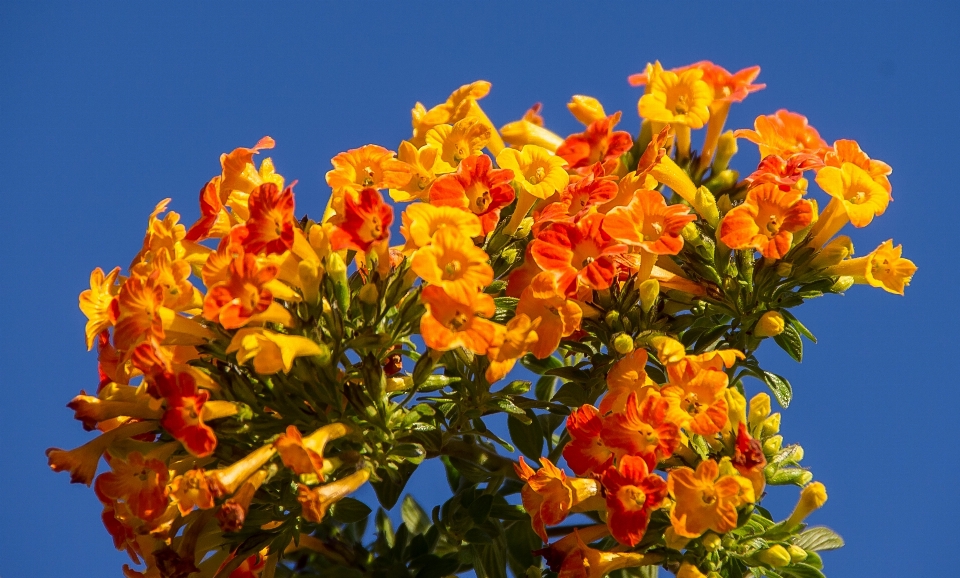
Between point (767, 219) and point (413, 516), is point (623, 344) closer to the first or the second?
point (767, 219)

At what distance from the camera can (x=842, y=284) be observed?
10.6 ft

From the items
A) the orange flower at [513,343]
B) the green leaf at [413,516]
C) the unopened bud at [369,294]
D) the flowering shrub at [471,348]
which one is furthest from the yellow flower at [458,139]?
the green leaf at [413,516]

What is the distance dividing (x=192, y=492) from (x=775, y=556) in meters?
1.62

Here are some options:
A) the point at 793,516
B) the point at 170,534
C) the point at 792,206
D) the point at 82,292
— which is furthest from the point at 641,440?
the point at 82,292

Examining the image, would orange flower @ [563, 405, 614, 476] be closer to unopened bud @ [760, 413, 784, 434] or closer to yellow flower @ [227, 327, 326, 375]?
unopened bud @ [760, 413, 784, 434]

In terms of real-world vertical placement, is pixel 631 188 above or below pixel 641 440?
above

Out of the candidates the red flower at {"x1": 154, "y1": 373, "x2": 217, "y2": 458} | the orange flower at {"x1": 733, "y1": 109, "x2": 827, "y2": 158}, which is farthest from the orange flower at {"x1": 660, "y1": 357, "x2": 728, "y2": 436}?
the red flower at {"x1": 154, "y1": 373, "x2": 217, "y2": 458}

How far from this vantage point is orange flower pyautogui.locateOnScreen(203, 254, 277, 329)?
2.65 m

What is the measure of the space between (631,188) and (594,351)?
55 cm

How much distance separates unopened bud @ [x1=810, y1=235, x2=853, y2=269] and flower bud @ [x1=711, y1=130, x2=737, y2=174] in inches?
29.6

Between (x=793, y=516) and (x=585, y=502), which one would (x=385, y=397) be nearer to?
(x=585, y=502)

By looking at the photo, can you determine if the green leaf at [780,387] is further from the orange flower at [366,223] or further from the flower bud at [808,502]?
the orange flower at [366,223]

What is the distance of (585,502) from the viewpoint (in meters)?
3.05

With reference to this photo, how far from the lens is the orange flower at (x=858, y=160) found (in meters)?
3.22
